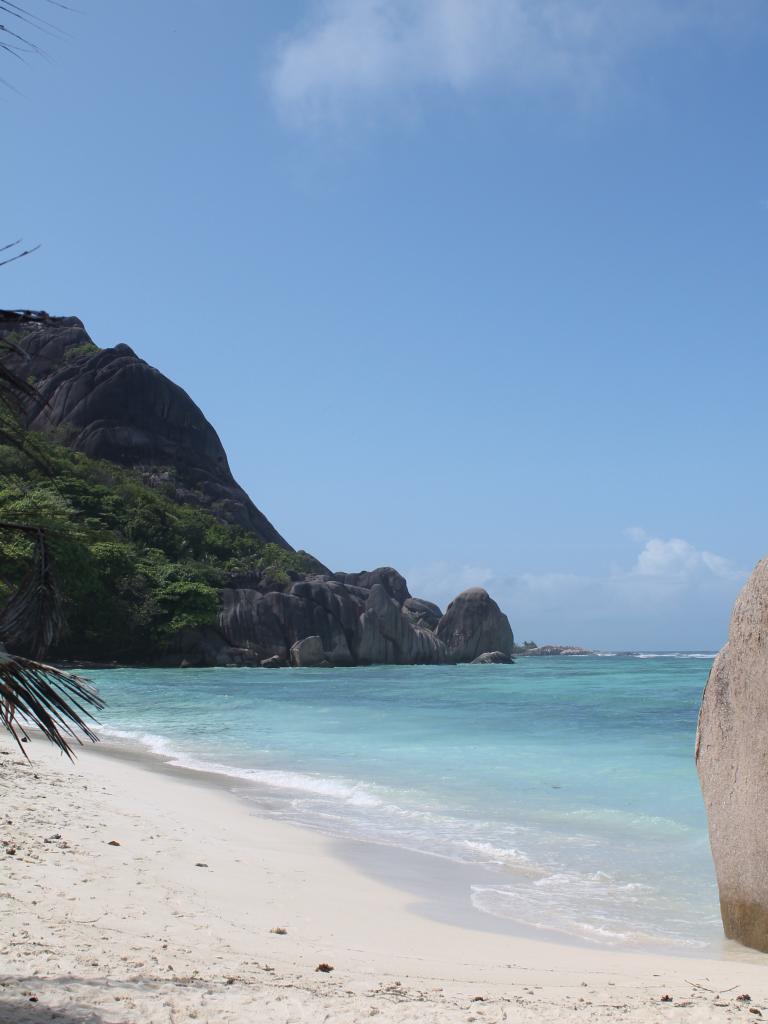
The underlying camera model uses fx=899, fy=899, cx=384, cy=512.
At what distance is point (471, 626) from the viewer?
238 feet

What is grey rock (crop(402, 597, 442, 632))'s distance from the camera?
3034 inches

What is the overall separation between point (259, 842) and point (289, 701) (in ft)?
64.7

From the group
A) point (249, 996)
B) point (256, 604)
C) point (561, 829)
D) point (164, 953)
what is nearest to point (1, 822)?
point (164, 953)

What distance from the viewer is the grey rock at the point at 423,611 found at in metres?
77.1

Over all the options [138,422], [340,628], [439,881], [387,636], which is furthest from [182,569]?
[439,881]

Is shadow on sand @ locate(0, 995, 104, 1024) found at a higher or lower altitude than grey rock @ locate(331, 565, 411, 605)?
lower

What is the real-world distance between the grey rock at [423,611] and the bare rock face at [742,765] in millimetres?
70530

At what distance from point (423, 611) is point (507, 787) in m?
68.1

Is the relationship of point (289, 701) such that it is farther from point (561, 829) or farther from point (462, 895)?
point (462, 895)

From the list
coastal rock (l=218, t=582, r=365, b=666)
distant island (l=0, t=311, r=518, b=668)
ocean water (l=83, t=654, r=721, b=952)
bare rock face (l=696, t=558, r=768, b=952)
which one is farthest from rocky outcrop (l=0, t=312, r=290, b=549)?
bare rock face (l=696, t=558, r=768, b=952)

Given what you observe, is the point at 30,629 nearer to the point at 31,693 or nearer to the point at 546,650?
the point at 31,693

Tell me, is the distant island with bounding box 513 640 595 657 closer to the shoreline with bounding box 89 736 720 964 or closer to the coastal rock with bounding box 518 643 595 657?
the coastal rock with bounding box 518 643 595 657

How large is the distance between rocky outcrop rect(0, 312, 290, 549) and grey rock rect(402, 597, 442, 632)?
13.2 metres

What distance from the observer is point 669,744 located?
16625mm
